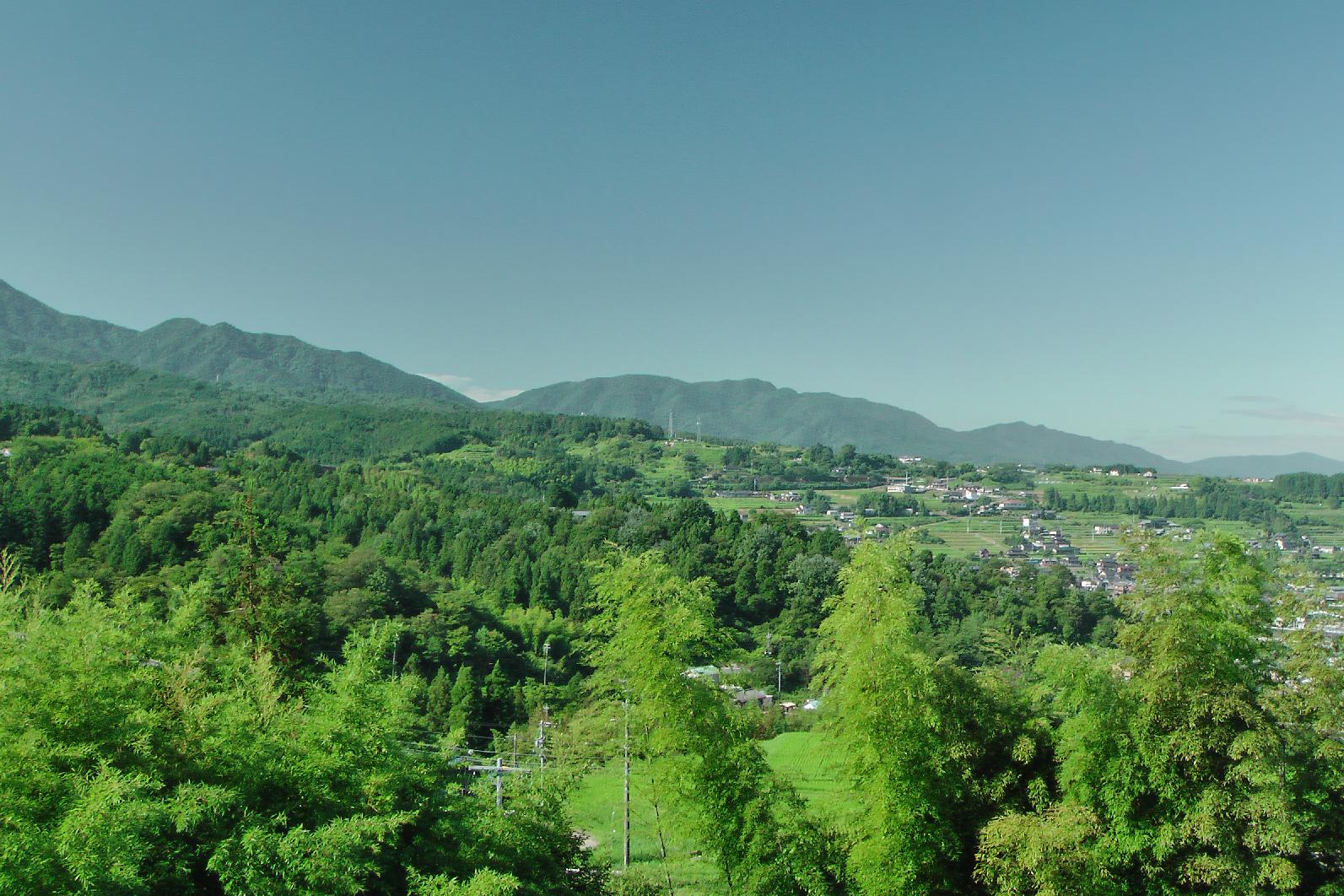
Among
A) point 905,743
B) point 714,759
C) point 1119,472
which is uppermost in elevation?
point 1119,472

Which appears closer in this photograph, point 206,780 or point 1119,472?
point 206,780

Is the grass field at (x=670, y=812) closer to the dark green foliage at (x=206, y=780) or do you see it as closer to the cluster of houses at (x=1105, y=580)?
the dark green foliage at (x=206, y=780)

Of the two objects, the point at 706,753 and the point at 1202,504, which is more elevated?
the point at 1202,504

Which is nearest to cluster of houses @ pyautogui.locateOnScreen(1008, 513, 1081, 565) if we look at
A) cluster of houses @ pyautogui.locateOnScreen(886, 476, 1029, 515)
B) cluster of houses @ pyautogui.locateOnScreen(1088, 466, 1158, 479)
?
cluster of houses @ pyautogui.locateOnScreen(886, 476, 1029, 515)

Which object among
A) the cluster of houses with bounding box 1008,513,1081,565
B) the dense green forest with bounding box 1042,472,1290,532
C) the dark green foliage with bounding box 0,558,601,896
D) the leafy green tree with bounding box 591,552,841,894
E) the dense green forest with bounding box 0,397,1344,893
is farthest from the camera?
the dense green forest with bounding box 1042,472,1290,532

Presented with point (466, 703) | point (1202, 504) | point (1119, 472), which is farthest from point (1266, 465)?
point (466, 703)

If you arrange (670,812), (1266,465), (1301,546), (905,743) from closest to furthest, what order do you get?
(905,743) → (670,812) → (1301,546) → (1266,465)

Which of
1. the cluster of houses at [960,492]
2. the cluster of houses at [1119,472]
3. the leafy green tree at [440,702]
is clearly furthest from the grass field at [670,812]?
the cluster of houses at [1119,472]

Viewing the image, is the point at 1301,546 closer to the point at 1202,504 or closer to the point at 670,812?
the point at 1202,504

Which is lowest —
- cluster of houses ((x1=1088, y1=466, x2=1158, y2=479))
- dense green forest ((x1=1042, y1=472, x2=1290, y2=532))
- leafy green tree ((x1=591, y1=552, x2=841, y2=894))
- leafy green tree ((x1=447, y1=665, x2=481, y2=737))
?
leafy green tree ((x1=447, y1=665, x2=481, y2=737))

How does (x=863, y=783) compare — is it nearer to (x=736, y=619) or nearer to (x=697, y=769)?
(x=697, y=769)

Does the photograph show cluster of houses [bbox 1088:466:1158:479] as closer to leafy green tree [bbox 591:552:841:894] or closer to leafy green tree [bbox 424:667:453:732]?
leafy green tree [bbox 424:667:453:732]

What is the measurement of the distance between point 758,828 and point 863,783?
1183 millimetres

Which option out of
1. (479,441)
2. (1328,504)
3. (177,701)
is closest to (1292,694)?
(177,701)
